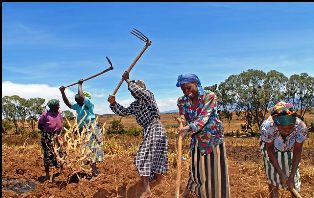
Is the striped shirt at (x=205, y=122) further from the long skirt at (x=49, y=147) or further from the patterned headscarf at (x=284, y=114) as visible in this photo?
the long skirt at (x=49, y=147)

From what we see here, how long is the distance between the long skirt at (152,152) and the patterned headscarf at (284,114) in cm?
145

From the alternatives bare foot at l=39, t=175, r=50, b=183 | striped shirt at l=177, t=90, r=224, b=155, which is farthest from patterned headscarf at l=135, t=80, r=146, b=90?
bare foot at l=39, t=175, r=50, b=183

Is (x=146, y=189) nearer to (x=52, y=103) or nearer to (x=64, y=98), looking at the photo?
(x=64, y=98)

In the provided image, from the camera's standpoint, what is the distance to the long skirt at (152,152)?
14.6ft

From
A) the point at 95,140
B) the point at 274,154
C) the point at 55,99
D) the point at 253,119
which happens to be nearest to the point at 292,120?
the point at 274,154

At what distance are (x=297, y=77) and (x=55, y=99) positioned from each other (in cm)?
3654

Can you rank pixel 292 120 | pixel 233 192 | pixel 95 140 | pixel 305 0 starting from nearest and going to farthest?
pixel 292 120, pixel 305 0, pixel 233 192, pixel 95 140

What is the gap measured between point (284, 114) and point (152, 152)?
159 centimetres

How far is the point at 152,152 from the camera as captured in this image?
177 inches

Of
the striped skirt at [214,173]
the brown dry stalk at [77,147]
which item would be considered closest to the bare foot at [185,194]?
the striped skirt at [214,173]

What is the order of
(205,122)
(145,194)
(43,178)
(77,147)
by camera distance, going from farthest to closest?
(43,178)
(77,147)
(145,194)
(205,122)

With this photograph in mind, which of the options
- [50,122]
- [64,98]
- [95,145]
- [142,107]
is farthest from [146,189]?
[50,122]

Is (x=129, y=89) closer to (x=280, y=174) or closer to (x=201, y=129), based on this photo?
(x=201, y=129)

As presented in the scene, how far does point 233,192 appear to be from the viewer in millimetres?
5004
